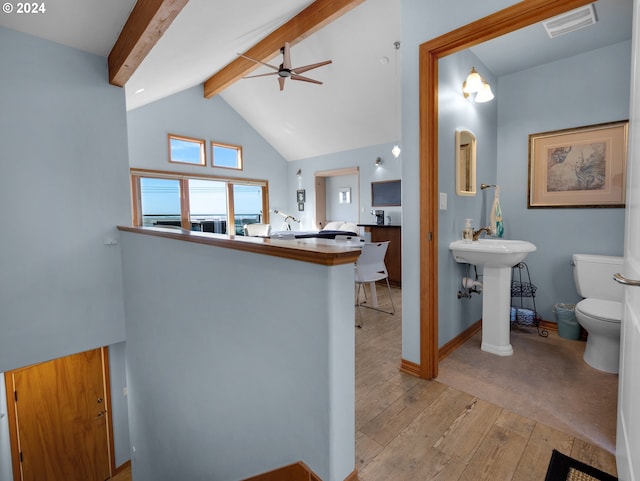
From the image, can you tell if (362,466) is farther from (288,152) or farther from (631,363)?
(288,152)

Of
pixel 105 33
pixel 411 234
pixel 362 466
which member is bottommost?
pixel 362 466

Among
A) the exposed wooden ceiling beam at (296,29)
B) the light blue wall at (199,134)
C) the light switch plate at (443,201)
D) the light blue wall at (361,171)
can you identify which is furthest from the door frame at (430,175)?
the light blue wall at (199,134)

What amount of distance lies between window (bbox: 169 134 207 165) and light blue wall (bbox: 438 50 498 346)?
19.0 ft

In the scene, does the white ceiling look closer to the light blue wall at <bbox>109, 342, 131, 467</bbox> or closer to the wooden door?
the light blue wall at <bbox>109, 342, 131, 467</bbox>

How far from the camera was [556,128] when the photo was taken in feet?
9.14

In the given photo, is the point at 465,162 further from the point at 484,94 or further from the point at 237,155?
the point at 237,155

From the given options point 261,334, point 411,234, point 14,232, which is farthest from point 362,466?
point 14,232

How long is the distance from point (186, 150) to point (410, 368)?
650cm

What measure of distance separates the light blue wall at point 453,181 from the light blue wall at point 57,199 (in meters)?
2.85

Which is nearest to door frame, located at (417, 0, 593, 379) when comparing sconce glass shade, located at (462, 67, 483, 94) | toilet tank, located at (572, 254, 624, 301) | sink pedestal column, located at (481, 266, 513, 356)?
sconce glass shade, located at (462, 67, 483, 94)

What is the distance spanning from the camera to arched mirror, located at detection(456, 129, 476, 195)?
2.44 metres

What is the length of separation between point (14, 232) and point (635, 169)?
12.4 feet

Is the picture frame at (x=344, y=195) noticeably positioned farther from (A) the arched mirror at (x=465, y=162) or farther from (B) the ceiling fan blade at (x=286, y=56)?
(A) the arched mirror at (x=465, y=162)

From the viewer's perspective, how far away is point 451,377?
2.09m
